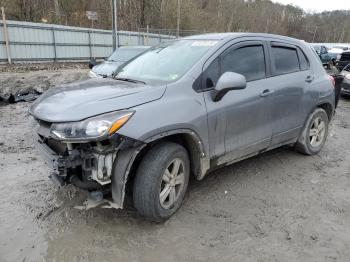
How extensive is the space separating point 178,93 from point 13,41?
56.6 feet

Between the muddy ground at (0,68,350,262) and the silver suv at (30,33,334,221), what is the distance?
0.32 meters

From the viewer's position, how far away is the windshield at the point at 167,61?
3.63 metres

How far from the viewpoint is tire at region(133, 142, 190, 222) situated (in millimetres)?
3072

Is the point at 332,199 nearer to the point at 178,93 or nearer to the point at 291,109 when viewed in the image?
the point at 291,109

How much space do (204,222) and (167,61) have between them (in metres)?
1.83

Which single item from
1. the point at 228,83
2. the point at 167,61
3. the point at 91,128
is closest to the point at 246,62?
the point at 228,83

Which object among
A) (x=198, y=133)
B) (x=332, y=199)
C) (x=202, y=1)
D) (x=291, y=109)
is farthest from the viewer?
(x=202, y=1)

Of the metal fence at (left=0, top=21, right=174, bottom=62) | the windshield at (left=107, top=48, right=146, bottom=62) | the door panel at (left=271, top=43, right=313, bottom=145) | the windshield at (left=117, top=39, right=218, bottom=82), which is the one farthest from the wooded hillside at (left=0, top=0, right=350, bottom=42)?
the door panel at (left=271, top=43, right=313, bottom=145)

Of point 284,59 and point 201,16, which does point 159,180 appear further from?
point 201,16

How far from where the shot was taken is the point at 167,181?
10.9 feet

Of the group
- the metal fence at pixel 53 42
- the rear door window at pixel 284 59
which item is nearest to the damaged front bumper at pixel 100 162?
the rear door window at pixel 284 59

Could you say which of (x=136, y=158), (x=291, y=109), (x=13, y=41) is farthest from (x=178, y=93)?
(x=13, y=41)

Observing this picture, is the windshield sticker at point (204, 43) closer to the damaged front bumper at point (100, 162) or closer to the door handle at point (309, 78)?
the damaged front bumper at point (100, 162)

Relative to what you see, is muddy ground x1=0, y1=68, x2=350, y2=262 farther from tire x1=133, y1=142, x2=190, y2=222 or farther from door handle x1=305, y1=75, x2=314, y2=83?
door handle x1=305, y1=75, x2=314, y2=83
